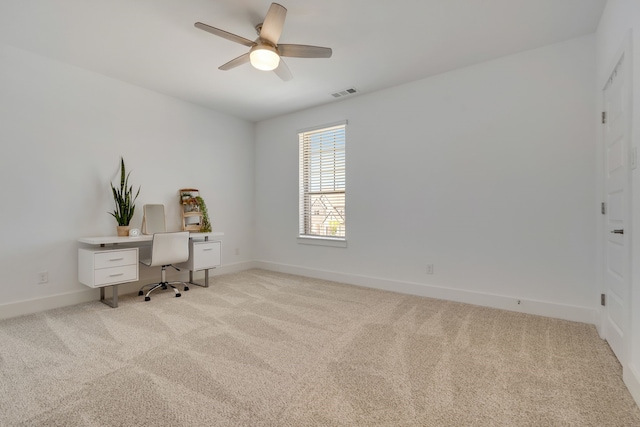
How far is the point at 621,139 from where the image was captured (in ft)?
6.72

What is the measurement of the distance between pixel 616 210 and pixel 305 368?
2.52 m

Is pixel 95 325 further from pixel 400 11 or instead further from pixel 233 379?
pixel 400 11

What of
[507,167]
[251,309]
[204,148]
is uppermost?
[204,148]

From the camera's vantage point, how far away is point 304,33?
2.71m

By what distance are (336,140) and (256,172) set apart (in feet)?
5.74

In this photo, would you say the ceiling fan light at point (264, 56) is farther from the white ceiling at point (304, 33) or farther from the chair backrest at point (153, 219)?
the chair backrest at point (153, 219)

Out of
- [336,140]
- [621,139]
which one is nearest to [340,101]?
[336,140]

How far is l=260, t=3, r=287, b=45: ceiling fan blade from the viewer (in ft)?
6.77

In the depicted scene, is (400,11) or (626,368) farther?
(400,11)

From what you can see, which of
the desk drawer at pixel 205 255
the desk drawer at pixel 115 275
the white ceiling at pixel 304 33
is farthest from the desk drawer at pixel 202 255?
the white ceiling at pixel 304 33

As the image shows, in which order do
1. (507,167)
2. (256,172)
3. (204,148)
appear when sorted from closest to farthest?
(507,167)
(204,148)
(256,172)

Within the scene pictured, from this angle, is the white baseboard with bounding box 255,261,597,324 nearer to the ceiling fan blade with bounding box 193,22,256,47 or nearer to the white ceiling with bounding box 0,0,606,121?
the white ceiling with bounding box 0,0,606,121

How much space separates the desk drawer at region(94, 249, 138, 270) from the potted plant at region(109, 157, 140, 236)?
0.43 meters

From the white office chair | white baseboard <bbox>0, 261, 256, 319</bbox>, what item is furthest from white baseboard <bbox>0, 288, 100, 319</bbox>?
the white office chair
